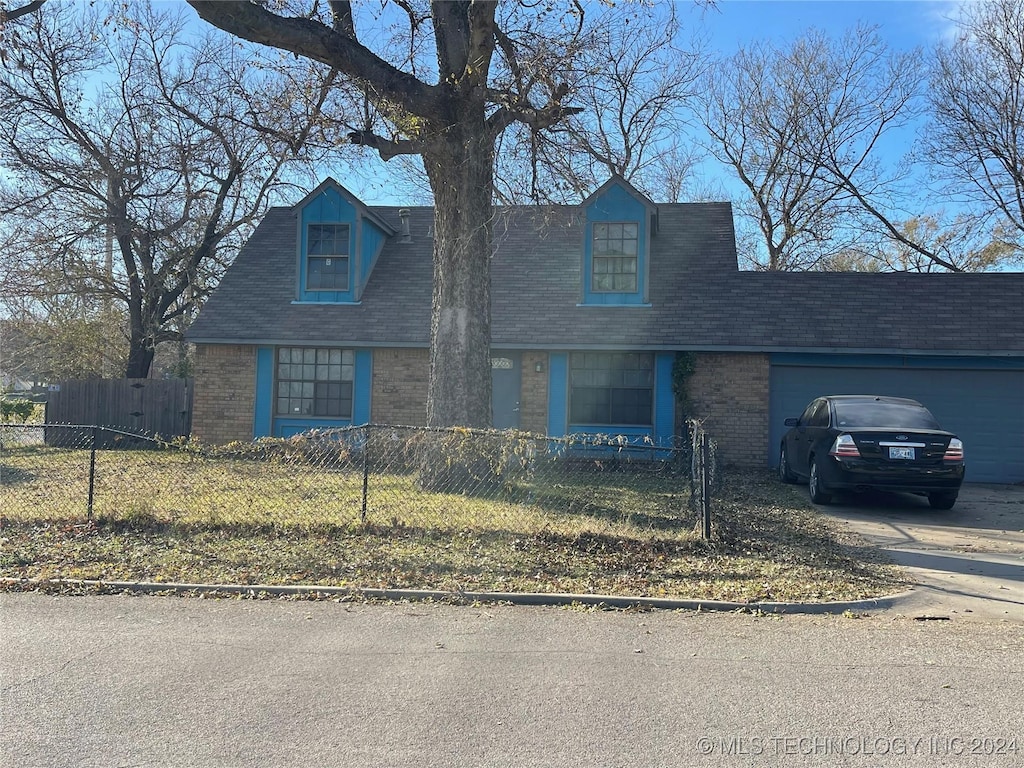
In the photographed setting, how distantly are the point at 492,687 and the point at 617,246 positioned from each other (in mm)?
13430

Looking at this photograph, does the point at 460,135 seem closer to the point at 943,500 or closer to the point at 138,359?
the point at 943,500

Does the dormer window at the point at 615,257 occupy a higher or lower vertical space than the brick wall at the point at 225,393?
higher

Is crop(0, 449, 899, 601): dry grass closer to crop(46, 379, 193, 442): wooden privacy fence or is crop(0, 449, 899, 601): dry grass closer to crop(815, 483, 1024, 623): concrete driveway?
crop(815, 483, 1024, 623): concrete driveway

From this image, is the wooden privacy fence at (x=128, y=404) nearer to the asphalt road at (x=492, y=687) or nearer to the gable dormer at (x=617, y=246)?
the gable dormer at (x=617, y=246)

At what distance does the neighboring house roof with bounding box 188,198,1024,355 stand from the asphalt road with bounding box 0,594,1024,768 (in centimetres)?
1023

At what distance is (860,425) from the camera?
1098cm

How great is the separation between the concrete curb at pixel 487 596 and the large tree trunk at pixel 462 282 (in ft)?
16.2

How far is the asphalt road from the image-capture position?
12.6 feet

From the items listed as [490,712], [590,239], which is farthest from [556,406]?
[490,712]

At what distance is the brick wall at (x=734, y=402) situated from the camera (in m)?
15.8

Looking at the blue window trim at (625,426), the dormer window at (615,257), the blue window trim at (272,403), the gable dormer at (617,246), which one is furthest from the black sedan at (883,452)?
the blue window trim at (272,403)

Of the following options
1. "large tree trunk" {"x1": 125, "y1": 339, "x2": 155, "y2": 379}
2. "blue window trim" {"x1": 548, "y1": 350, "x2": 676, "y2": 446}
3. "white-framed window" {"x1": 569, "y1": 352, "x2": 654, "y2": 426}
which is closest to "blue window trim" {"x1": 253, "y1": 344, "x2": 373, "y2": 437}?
"blue window trim" {"x1": 548, "y1": 350, "x2": 676, "y2": 446}

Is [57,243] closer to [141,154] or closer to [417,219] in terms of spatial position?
[141,154]

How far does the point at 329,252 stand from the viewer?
704 inches
